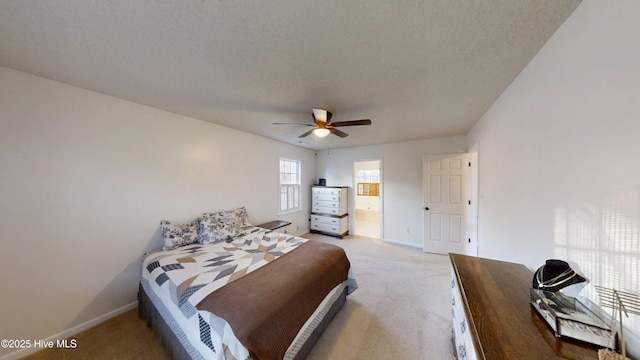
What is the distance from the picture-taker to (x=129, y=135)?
86.0 inches

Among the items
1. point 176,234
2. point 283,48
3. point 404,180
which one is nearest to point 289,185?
point 176,234

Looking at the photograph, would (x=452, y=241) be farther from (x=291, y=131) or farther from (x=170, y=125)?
(x=170, y=125)

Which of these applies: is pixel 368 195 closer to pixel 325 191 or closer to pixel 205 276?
pixel 325 191

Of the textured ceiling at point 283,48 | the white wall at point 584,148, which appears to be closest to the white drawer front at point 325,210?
the textured ceiling at point 283,48

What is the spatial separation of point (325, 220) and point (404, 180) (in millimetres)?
2122

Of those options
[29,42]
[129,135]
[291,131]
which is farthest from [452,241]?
[29,42]

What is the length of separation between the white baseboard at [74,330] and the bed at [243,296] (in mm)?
271

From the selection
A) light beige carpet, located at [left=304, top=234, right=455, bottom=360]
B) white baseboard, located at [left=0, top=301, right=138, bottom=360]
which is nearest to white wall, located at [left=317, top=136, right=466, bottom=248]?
light beige carpet, located at [left=304, top=234, right=455, bottom=360]

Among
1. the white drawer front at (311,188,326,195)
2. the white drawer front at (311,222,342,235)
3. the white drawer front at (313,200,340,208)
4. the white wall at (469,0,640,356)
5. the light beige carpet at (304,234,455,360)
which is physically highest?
the white wall at (469,0,640,356)

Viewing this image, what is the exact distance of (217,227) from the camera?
2.69m

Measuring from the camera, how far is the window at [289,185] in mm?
4414

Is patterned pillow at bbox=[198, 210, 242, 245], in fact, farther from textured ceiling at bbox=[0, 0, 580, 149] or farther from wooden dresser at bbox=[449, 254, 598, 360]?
wooden dresser at bbox=[449, 254, 598, 360]

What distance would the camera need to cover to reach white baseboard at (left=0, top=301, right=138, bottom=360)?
1.55 metres

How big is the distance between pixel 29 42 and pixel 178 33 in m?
1.07
